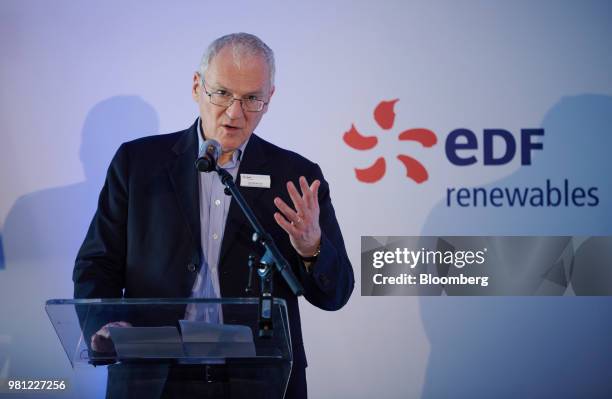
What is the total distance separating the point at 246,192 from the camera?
307 cm

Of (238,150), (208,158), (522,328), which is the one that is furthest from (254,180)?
(522,328)

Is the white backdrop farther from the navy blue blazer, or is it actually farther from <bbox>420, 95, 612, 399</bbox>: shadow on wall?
the navy blue blazer

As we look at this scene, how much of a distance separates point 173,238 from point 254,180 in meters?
0.39


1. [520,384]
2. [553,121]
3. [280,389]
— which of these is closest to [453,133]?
[553,121]

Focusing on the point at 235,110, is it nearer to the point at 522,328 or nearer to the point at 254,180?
the point at 254,180

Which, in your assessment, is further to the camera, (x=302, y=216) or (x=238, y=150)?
(x=238, y=150)

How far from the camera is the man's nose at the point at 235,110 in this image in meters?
3.01

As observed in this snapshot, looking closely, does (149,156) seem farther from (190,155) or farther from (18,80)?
(18,80)

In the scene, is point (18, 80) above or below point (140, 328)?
above

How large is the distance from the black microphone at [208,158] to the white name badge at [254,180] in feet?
2.30

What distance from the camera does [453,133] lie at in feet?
14.6

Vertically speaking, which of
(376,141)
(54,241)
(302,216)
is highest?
(376,141)

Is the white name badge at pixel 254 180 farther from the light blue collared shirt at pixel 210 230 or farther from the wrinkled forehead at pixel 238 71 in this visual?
the wrinkled forehead at pixel 238 71

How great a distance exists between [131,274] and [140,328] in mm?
839
